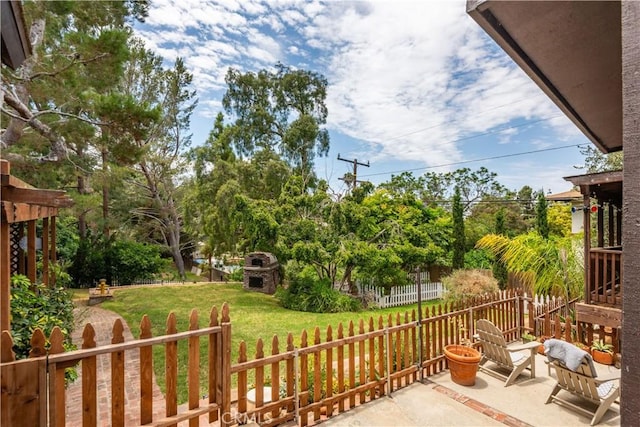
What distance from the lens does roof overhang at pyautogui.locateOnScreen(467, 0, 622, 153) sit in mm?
1279

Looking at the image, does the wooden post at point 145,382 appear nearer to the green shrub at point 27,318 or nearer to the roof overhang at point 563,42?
the green shrub at point 27,318

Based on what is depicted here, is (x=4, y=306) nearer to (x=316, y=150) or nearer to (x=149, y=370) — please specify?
(x=149, y=370)

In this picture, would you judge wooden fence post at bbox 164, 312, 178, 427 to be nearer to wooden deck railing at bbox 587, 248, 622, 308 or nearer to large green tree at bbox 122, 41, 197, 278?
wooden deck railing at bbox 587, 248, 622, 308

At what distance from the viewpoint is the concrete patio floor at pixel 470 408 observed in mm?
3729

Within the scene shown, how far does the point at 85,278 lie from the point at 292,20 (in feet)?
49.3

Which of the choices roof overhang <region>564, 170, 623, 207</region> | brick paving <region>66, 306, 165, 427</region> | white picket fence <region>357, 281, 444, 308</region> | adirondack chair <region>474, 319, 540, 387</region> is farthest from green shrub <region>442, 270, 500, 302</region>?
brick paving <region>66, 306, 165, 427</region>

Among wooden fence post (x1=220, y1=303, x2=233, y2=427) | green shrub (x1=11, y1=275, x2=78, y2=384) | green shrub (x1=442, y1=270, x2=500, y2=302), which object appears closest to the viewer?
wooden fence post (x1=220, y1=303, x2=233, y2=427)

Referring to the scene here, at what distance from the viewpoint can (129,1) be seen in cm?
754

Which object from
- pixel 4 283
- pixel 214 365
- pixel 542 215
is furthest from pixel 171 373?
pixel 542 215

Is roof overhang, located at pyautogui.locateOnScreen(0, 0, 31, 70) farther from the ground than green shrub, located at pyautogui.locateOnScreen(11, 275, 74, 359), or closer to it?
farther from the ground

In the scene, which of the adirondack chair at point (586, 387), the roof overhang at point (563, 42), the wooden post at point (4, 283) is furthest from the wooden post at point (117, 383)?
the adirondack chair at point (586, 387)

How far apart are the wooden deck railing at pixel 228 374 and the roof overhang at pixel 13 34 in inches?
79.0

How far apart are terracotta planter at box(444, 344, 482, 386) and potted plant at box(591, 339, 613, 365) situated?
2796 mm

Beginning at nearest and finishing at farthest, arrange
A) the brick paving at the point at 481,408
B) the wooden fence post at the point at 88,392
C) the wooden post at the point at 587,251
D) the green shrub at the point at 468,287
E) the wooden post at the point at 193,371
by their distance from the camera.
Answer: the wooden fence post at the point at 88,392
the wooden post at the point at 193,371
the brick paving at the point at 481,408
the wooden post at the point at 587,251
the green shrub at the point at 468,287
